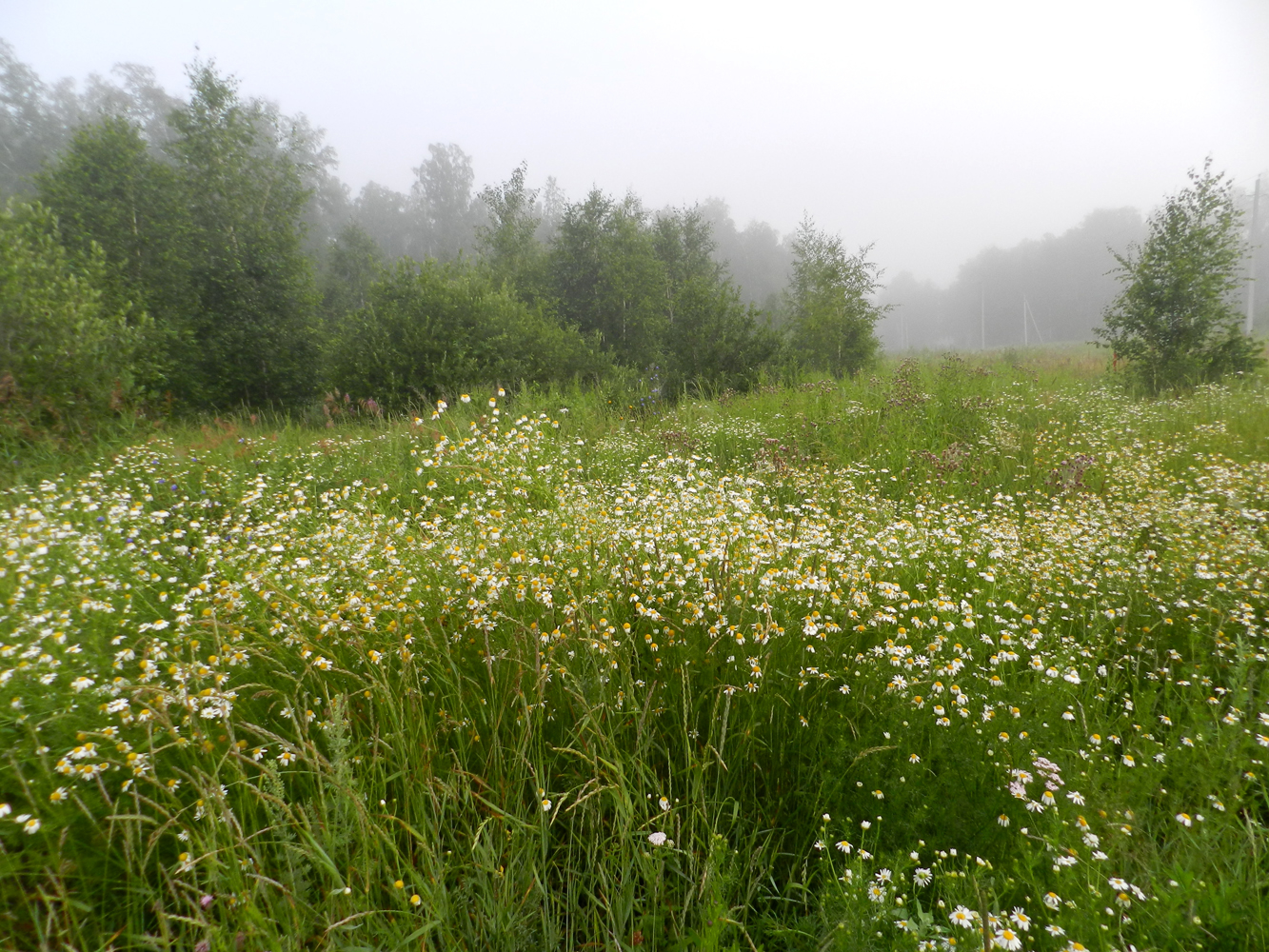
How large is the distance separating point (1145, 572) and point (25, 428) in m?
12.6

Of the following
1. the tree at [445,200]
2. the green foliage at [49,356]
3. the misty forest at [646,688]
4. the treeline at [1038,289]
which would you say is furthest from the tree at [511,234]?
the treeline at [1038,289]

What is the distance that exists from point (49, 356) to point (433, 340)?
670 centimetres

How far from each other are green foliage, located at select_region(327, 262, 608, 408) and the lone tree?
541 inches

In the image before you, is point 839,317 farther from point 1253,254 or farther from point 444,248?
point 444,248

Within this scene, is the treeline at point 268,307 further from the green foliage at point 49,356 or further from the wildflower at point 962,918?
the wildflower at point 962,918

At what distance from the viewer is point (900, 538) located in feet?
12.6

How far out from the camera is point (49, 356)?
872cm

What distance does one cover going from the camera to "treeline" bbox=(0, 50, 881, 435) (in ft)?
31.6

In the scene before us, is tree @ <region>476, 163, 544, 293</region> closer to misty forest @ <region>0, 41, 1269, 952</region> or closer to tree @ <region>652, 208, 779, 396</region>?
tree @ <region>652, 208, 779, 396</region>

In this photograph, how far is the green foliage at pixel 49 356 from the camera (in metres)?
8.20

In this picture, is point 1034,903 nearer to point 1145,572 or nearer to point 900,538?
point 900,538

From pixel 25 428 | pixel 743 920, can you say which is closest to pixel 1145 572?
pixel 743 920

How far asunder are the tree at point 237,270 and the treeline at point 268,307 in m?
0.06

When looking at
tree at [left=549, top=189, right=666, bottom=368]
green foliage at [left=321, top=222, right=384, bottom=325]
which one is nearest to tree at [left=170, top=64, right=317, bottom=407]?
tree at [left=549, top=189, right=666, bottom=368]
